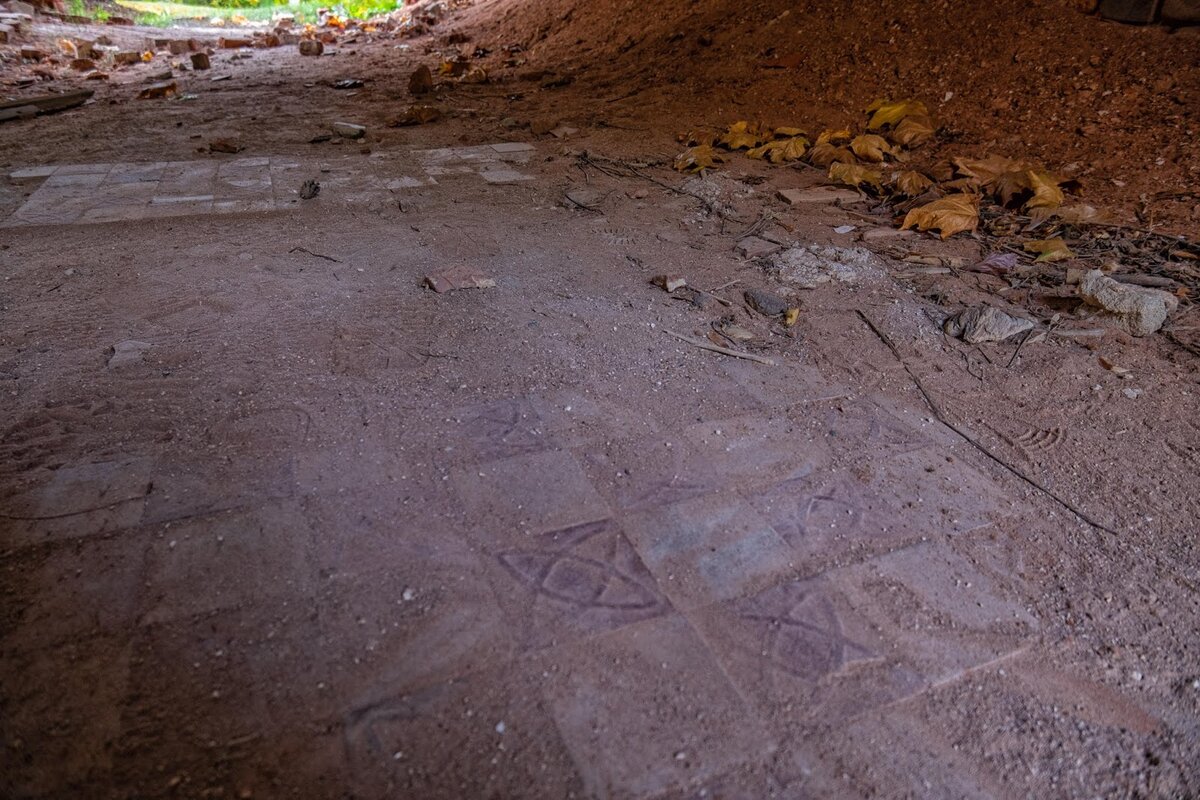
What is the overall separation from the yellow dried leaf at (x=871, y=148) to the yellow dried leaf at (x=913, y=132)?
20 cm

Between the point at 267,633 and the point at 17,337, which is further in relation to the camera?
the point at 17,337

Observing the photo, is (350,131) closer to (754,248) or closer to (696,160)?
(696,160)

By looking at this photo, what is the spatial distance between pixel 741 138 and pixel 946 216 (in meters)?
2.18

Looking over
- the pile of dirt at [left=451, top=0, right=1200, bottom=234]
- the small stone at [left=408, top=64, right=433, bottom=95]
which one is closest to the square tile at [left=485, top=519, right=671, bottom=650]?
the pile of dirt at [left=451, top=0, right=1200, bottom=234]

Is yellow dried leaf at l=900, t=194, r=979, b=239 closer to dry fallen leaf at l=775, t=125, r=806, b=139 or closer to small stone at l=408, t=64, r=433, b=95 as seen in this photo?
dry fallen leaf at l=775, t=125, r=806, b=139

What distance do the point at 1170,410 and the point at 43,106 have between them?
9.08 metres

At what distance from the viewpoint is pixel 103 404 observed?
250 centimetres

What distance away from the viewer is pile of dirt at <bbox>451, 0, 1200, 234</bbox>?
4.77m

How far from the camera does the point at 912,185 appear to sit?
4801 millimetres

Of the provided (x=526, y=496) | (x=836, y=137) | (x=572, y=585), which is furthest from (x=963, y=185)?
(x=572, y=585)

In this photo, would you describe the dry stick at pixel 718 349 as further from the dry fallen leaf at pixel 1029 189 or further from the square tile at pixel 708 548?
the dry fallen leaf at pixel 1029 189

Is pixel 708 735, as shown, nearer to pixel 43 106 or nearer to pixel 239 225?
pixel 239 225

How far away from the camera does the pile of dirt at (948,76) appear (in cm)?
477

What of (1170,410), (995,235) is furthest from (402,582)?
(995,235)
